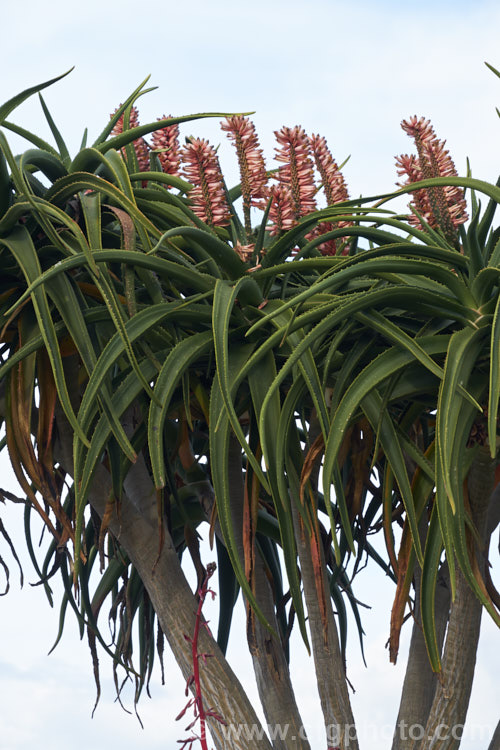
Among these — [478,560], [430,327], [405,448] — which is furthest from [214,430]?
[478,560]

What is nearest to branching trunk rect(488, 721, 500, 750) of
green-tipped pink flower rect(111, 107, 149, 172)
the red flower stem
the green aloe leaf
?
the red flower stem

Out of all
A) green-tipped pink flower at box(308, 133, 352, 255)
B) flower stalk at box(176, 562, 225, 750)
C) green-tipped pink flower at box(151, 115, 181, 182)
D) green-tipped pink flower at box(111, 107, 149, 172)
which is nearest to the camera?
flower stalk at box(176, 562, 225, 750)

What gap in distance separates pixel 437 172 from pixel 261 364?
0.57 meters

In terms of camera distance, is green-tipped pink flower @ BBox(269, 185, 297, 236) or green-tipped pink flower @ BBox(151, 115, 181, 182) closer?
green-tipped pink flower @ BBox(269, 185, 297, 236)

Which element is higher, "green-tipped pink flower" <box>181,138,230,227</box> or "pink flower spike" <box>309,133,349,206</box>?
"pink flower spike" <box>309,133,349,206</box>

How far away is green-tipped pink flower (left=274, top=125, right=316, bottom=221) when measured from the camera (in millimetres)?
1971

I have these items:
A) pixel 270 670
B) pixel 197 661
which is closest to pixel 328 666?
pixel 270 670

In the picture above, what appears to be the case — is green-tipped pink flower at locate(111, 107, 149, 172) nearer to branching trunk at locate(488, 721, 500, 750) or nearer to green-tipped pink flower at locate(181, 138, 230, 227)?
green-tipped pink flower at locate(181, 138, 230, 227)

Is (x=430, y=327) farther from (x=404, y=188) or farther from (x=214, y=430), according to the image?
(x=214, y=430)

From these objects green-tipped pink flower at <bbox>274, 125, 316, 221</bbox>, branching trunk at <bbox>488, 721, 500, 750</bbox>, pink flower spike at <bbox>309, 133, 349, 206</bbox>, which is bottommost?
branching trunk at <bbox>488, 721, 500, 750</bbox>

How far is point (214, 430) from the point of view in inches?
73.7

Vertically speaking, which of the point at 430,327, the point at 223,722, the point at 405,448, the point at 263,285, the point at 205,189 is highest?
the point at 205,189

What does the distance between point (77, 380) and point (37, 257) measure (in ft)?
1.28

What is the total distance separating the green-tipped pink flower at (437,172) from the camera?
6.61 ft
